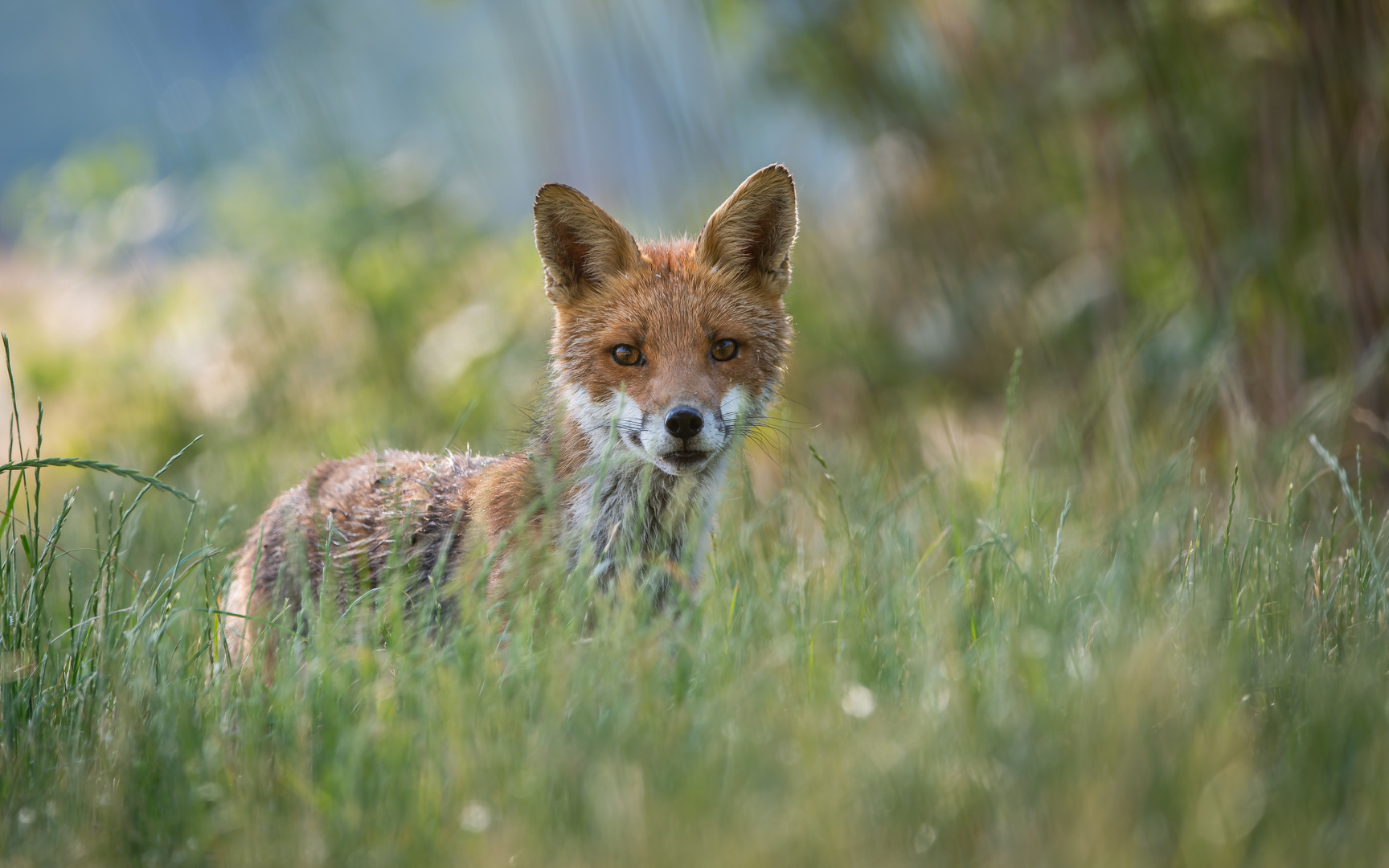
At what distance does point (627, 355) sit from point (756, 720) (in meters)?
1.62

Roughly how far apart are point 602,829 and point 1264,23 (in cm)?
461

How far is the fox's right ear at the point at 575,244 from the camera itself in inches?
144

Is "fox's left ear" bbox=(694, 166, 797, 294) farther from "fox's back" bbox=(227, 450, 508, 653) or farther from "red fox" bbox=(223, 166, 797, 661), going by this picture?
"fox's back" bbox=(227, 450, 508, 653)

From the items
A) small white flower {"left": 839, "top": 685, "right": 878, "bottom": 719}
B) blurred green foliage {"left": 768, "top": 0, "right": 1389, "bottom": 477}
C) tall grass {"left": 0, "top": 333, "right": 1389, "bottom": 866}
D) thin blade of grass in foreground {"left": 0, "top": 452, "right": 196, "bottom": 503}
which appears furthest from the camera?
blurred green foliage {"left": 768, "top": 0, "right": 1389, "bottom": 477}

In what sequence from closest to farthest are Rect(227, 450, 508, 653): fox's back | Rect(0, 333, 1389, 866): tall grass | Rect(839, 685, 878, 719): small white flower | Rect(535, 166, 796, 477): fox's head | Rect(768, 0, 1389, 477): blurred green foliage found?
Rect(0, 333, 1389, 866): tall grass, Rect(839, 685, 878, 719): small white flower, Rect(535, 166, 796, 477): fox's head, Rect(227, 450, 508, 653): fox's back, Rect(768, 0, 1389, 477): blurred green foliage

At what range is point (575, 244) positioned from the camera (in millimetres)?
3830

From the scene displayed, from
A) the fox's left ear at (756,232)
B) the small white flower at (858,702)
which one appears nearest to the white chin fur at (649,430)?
the fox's left ear at (756,232)

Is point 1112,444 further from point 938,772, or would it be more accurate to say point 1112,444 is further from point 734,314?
point 938,772

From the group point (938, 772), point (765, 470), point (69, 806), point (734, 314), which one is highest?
point (734, 314)

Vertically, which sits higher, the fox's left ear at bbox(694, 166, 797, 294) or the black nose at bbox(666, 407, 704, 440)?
the fox's left ear at bbox(694, 166, 797, 294)

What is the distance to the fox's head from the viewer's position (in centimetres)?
336

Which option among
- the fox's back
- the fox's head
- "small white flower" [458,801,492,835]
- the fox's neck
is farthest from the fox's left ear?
"small white flower" [458,801,492,835]

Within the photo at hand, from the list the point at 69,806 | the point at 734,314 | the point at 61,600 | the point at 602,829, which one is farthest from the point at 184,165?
the point at 602,829

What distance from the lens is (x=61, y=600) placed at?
404 centimetres
